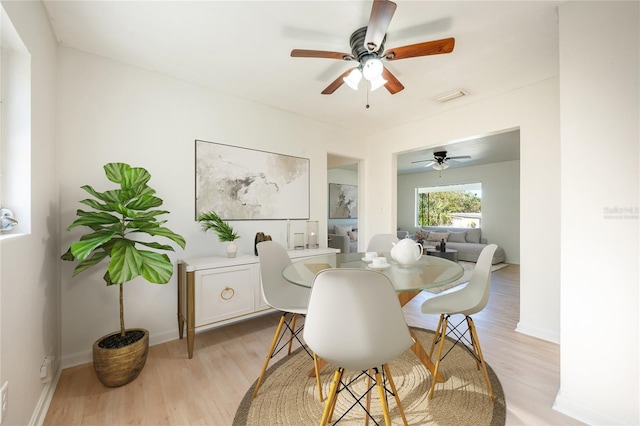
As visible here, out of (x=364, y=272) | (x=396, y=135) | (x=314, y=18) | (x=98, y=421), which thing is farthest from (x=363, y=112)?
(x=98, y=421)

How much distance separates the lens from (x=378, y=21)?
4.73ft

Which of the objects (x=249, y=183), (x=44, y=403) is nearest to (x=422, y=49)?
(x=249, y=183)

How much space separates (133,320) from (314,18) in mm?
2834

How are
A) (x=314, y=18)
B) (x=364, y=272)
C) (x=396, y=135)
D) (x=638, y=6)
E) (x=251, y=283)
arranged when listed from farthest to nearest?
(x=396, y=135), (x=251, y=283), (x=314, y=18), (x=638, y=6), (x=364, y=272)

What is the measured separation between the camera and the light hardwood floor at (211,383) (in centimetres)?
156

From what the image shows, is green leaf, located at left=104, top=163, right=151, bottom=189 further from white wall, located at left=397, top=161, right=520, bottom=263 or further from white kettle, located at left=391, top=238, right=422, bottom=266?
white wall, located at left=397, top=161, right=520, bottom=263

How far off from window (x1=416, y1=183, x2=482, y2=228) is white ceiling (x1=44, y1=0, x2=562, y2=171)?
5387 mm

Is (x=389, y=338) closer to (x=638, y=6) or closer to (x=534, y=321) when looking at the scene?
(x=638, y=6)

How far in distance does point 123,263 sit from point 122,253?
78mm

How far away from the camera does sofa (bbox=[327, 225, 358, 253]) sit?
5801 mm

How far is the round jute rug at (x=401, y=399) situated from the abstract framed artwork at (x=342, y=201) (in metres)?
5.04

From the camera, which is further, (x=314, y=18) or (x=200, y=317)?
(x=200, y=317)

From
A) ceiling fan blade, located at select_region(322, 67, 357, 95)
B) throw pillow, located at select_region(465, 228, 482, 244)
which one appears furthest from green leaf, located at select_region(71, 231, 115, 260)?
throw pillow, located at select_region(465, 228, 482, 244)

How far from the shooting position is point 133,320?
236 cm
